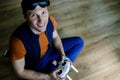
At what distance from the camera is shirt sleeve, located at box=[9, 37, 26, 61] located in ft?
3.55

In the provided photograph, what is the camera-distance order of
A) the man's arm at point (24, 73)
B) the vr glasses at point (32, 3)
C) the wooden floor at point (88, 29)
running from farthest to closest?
the wooden floor at point (88, 29)
the man's arm at point (24, 73)
the vr glasses at point (32, 3)

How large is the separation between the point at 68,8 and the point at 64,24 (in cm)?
29

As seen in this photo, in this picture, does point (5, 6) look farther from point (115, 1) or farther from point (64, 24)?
point (115, 1)

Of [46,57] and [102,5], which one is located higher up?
[46,57]

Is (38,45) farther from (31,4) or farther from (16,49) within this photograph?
(31,4)

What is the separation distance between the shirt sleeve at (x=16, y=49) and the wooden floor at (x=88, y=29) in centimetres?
59

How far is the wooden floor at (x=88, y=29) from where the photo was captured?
5.69ft

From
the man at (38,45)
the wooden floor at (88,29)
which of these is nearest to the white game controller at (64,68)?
the man at (38,45)

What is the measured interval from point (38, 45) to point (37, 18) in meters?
0.20

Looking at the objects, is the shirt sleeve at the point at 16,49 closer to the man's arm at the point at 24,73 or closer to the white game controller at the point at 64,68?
the man's arm at the point at 24,73

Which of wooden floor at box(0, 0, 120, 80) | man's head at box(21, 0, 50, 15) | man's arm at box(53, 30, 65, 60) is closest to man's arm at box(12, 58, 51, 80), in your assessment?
man's arm at box(53, 30, 65, 60)

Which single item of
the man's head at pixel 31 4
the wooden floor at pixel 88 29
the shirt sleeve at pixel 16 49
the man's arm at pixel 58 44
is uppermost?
the man's head at pixel 31 4

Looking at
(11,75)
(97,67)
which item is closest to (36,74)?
(11,75)

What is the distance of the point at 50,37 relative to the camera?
1296 millimetres
